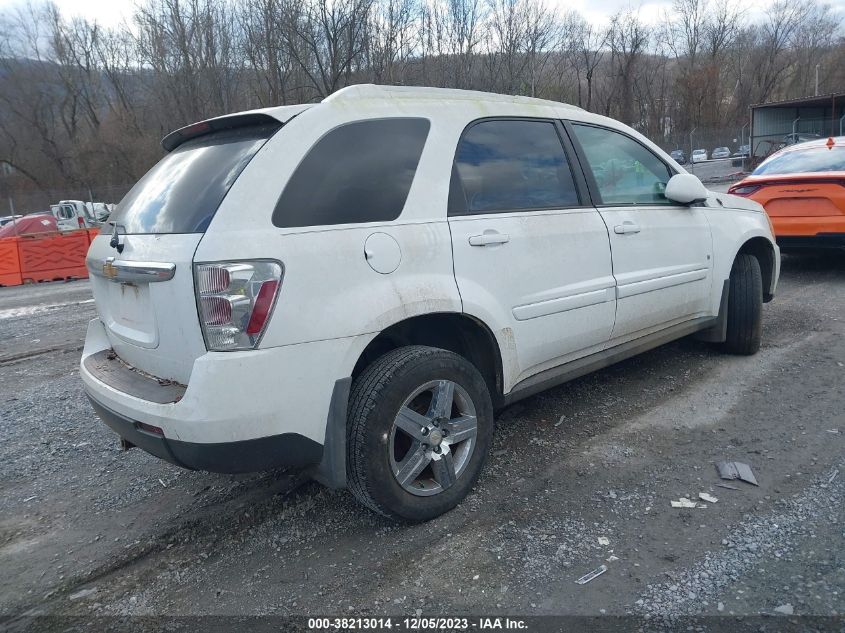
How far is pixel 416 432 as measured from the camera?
2.74 m

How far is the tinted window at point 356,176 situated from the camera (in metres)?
2.52

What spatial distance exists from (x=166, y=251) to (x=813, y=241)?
713 cm

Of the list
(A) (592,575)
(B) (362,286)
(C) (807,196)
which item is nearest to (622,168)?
(B) (362,286)

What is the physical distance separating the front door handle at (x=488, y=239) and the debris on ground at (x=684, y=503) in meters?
1.48

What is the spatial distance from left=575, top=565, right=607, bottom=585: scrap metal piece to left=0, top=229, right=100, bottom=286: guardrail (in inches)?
571

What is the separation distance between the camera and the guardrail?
541 inches

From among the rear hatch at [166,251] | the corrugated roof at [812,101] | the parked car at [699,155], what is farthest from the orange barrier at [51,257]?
the parked car at [699,155]

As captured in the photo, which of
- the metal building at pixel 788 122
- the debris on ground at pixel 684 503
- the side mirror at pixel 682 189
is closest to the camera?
the debris on ground at pixel 684 503

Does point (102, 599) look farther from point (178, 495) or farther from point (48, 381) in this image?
point (48, 381)

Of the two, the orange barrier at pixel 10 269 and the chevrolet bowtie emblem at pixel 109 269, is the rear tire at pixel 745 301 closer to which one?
the chevrolet bowtie emblem at pixel 109 269

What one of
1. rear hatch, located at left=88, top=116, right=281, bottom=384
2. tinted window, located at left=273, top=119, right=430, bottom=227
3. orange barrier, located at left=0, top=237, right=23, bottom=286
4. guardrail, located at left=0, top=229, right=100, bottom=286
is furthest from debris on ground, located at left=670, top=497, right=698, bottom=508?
orange barrier, located at left=0, top=237, right=23, bottom=286

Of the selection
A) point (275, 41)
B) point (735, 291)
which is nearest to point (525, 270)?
point (735, 291)

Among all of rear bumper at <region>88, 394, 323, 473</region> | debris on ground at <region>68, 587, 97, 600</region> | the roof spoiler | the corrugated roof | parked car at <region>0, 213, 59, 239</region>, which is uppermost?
the corrugated roof

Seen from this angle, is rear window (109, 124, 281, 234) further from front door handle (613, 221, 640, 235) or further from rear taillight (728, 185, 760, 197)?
rear taillight (728, 185, 760, 197)
